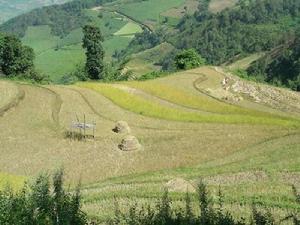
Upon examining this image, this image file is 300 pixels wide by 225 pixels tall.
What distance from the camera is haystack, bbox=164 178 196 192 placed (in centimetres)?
2728

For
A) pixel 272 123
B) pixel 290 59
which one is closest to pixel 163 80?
pixel 272 123

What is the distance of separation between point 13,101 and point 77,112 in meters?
5.42

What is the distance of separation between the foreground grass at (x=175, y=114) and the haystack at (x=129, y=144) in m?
10.4

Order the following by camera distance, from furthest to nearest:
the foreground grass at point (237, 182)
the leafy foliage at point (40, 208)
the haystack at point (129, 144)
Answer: the haystack at point (129, 144) → the foreground grass at point (237, 182) → the leafy foliage at point (40, 208)

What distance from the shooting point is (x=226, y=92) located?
198 feet

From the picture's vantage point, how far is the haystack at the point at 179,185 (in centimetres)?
2728

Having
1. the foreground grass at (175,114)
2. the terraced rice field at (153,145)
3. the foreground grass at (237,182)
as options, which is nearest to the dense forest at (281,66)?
the foreground grass at (175,114)

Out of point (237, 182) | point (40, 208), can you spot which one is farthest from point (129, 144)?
point (40, 208)

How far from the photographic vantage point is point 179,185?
27656mm

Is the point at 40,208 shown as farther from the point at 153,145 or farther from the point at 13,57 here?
the point at 13,57

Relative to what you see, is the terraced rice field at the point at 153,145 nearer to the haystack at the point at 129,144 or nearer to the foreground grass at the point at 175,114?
the foreground grass at the point at 175,114

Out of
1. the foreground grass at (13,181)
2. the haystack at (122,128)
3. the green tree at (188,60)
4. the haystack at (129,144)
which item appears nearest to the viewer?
the foreground grass at (13,181)

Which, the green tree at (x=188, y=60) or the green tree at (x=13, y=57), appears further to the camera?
the green tree at (x=188, y=60)

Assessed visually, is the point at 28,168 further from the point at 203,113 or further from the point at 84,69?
the point at 84,69
